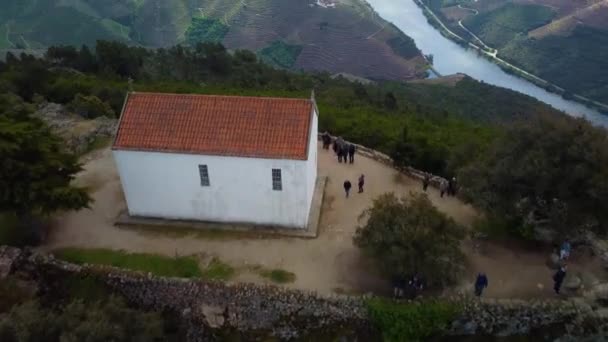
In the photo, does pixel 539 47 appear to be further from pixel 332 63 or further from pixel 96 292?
pixel 96 292

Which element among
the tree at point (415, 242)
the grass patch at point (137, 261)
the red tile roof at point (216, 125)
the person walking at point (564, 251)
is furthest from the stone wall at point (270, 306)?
the red tile roof at point (216, 125)

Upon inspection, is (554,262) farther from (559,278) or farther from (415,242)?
(415,242)

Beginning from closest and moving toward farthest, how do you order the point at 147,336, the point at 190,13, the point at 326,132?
the point at 147,336
the point at 326,132
the point at 190,13

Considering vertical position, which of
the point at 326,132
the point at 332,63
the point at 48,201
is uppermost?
the point at 48,201

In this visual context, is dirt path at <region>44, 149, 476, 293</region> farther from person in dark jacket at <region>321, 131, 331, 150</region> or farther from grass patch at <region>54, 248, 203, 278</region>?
person in dark jacket at <region>321, 131, 331, 150</region>

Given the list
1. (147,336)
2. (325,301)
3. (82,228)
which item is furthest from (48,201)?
(325,301)

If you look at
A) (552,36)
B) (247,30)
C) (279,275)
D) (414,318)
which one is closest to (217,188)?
(279,275)
